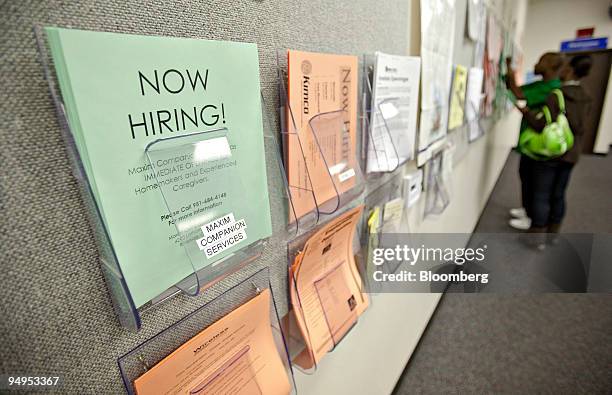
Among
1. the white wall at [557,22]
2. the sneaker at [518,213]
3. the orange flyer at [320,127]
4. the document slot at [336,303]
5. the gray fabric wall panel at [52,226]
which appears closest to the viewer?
the gray fabric wall panel at [52,226]

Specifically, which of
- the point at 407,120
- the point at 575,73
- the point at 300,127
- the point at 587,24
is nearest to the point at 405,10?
the point at 407,120

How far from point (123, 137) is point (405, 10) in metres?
0.75

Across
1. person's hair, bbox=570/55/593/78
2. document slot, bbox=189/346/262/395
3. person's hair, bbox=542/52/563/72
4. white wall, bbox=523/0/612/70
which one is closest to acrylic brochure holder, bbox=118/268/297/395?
document slot, bbox=189/346/262/395

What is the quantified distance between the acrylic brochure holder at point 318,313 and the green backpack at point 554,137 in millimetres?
1949

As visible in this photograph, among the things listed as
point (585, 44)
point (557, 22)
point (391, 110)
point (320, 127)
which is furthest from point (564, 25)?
point (320, 127)

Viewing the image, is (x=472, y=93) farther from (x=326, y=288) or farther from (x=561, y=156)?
(x=326, y=288)

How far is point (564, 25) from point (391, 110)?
22.2 ft

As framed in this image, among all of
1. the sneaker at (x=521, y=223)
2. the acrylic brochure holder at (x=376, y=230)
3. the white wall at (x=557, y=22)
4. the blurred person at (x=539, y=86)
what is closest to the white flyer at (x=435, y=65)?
the acrylic brochure holder at (x=376, y=230)

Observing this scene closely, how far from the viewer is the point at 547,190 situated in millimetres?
2281

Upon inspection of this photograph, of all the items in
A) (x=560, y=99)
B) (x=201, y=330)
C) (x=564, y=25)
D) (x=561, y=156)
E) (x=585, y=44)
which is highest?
(x=564, y=25)

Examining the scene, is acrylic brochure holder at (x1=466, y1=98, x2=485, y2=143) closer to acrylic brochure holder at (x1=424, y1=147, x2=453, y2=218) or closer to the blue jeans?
acrylic brochure holder at (x1=424, y1=147, x2=453, y2=218)

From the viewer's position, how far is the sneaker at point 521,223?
268 cm

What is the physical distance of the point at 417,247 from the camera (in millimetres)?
1164

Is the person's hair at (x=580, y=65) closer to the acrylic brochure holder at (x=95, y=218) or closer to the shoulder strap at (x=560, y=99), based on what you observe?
the shoulder strap at (x=560, y=99)
